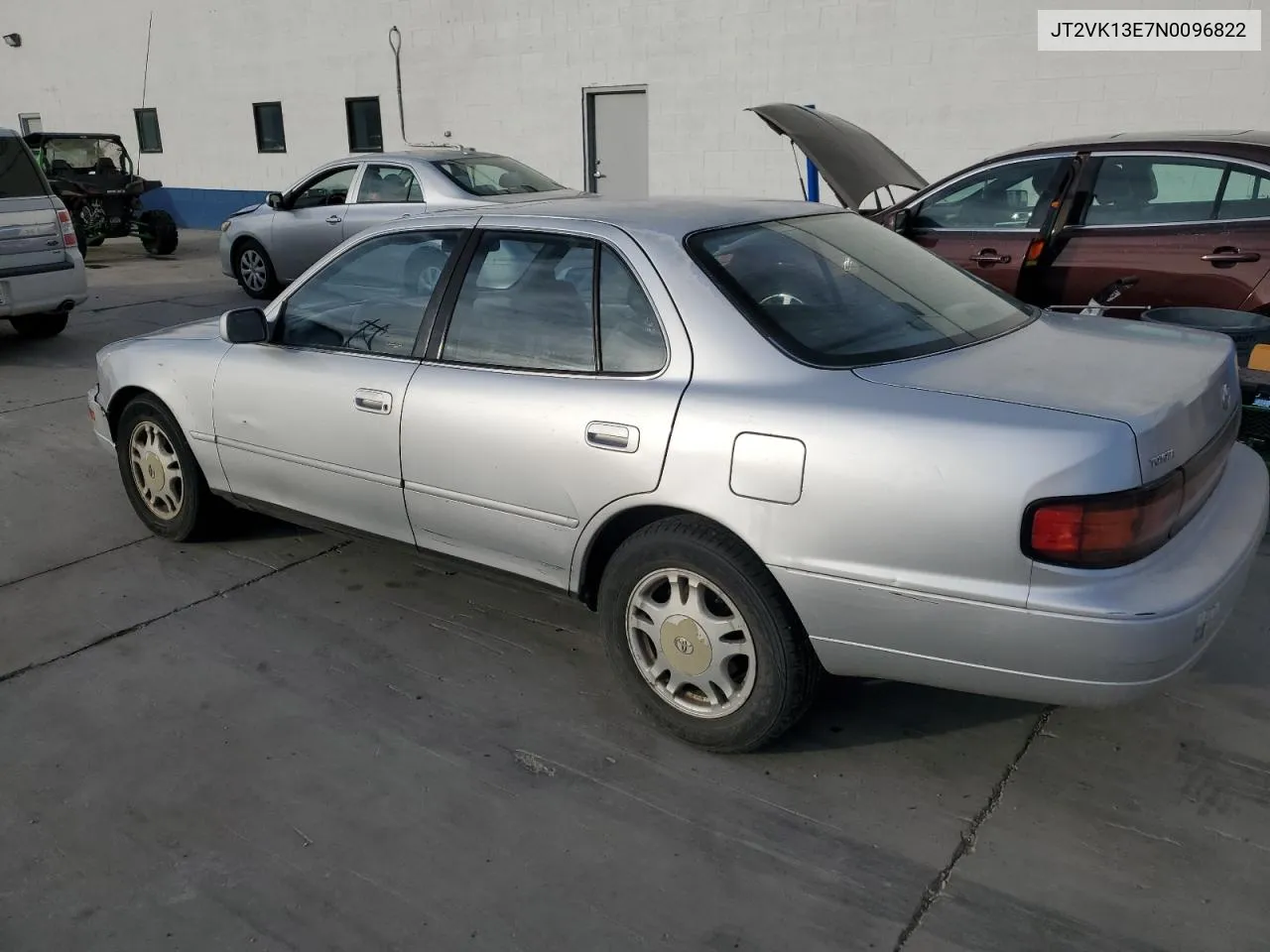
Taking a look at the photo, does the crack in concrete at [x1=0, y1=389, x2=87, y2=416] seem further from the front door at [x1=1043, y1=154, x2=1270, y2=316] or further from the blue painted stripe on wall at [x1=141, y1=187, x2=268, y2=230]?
the blue painted stripe on wall at [x1=141, y1=187, x2=268, y2=230]

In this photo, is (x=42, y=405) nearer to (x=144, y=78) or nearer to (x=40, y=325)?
(x=40, y=325)

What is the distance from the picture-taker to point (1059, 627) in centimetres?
248

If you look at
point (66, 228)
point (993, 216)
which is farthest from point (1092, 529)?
point (66, 228)

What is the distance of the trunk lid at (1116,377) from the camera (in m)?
2.57

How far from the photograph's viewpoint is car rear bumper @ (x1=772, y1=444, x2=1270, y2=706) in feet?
8.09

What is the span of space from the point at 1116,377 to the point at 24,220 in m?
8.41

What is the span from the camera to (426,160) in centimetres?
973

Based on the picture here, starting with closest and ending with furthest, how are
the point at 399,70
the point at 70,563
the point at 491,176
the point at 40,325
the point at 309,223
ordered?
the point at 70,563 < the point at 40,325 < the point at 491,176 < the point at 309,223 < the point at 399,70

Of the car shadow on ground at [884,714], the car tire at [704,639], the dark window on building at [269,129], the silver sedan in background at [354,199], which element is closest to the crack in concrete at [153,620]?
the car tire at [704,639]

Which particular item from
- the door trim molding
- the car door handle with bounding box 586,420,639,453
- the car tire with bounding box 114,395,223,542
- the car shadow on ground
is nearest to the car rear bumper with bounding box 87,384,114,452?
the car tire with bounding box 114,395,223,542

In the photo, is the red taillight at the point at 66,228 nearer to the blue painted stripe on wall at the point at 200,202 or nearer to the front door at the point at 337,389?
the front door at the point at 337,389

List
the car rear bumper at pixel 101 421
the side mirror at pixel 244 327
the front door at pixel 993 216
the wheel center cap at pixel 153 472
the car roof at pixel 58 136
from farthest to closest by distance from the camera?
the car roof at pixel 58 136 < the front door at pixel 993 216 < the car rear bumper at pixel 101 421 < the wheel center cap at pixel 153 472 < the side mirror at pixel 244 327

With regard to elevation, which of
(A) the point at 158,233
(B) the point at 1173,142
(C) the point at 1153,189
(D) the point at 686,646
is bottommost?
(D) the point at 686,646

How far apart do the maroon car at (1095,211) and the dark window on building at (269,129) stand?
43.5 ft
